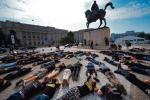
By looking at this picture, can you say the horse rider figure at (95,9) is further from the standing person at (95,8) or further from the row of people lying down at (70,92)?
the row of people lying down at (70,92)

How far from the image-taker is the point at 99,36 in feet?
114

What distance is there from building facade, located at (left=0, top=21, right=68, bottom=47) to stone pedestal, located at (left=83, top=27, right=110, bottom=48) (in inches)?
2509

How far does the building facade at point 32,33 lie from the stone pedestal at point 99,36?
6373 cm

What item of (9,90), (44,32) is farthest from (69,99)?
(44,32)

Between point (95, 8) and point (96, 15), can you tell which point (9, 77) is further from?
point (95, 8)

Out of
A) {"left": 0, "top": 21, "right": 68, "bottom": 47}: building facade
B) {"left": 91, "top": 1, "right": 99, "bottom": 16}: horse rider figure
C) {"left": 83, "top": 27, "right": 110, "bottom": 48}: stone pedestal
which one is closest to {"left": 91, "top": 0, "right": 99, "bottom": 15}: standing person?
{"left": 91, "top": 1, "right": 99, "bottom": 16}: horse rider figure

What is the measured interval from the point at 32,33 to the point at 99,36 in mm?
80499

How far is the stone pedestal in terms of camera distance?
33.4 meters

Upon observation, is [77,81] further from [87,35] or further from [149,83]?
[87,35]

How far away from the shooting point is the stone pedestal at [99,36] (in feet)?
109

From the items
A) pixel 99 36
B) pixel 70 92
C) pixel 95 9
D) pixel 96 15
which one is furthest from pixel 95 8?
pixel 70 92

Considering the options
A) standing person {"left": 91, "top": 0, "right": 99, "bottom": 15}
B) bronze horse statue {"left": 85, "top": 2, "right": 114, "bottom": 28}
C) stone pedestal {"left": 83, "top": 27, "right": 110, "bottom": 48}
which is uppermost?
standing person {"left": 91, "top": 0, "right": 99, "bottom": 15}

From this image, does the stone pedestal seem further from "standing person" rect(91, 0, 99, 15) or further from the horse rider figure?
"standing person" rect(91, 0, 99, 15)

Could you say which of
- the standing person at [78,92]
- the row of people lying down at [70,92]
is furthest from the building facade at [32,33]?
the standing person at [78,92]
